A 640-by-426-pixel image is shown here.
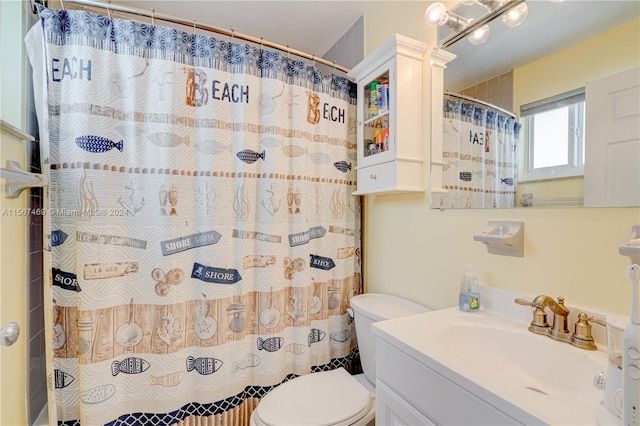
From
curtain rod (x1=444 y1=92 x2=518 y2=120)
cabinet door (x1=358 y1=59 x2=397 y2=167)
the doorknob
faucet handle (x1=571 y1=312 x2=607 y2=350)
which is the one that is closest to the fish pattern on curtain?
curtain rod (x1=444 y1=92 x2=518 y2=120)

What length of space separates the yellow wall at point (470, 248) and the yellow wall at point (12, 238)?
4.91ft

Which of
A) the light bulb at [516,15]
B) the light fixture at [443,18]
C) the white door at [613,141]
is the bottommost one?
the white door at [613,141]

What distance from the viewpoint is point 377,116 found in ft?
4.65

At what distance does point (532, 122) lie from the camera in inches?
35.1

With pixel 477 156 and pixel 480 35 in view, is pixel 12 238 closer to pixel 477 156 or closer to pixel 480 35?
pixel 477 156

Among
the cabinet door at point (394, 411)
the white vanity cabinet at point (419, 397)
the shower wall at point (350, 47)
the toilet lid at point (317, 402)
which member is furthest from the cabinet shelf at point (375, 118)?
the toilet lid at point (317, 402)

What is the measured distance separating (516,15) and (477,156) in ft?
1.54

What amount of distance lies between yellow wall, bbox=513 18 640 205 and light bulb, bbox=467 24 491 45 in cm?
22

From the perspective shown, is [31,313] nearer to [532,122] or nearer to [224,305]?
[224,305]

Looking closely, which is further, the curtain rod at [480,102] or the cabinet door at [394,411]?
the curtain rod at [480,102]

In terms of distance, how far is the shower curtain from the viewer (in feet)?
3.65

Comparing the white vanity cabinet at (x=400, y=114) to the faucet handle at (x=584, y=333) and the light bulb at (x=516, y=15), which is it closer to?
the light bulb at (x=516, y=15)

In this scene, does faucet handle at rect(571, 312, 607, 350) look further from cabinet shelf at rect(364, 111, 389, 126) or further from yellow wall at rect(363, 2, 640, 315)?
cabinet shelf at rect(364, 111, 389, 126)

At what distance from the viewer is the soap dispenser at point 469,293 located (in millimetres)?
1005
